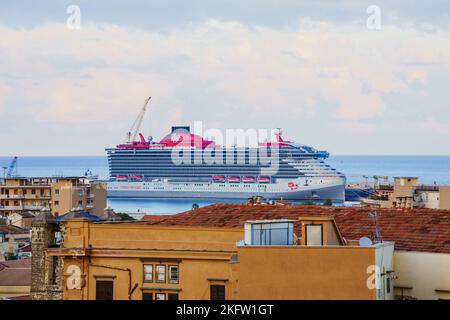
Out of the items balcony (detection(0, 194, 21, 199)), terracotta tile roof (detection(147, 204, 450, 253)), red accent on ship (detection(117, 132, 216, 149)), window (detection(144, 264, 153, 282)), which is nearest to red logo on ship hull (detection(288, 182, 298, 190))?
red accent on ship (detection(117, 132, 216, 149))

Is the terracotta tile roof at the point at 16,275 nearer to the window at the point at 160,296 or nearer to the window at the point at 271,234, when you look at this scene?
the window at the point at 160,296

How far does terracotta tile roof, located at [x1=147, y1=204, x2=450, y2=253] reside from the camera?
49.9 ft

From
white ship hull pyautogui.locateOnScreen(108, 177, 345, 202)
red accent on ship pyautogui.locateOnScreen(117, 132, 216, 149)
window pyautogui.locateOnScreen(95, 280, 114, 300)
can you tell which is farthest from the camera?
red accent on ship pyautogui.locateOnScreen(117, 132, 216, 149)

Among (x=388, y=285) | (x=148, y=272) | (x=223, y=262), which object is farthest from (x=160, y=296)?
(x=388, y=285)

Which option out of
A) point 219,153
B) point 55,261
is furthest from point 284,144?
point 55,261

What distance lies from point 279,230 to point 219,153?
419ft

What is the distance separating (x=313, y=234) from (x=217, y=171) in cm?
12816

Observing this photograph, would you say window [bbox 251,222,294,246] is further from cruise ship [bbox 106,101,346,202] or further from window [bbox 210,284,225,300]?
cruise ship [bbox 106,101,346,202]

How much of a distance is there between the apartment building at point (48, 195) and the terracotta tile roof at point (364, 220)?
43.1 m

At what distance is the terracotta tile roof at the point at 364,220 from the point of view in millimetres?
15203

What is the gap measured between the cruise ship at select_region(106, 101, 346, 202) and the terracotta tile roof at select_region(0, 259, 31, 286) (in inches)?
4001

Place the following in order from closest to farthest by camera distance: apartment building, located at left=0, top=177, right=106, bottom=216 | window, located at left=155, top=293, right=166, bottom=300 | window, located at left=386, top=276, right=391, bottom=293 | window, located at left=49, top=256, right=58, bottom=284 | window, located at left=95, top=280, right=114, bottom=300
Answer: window, located at left=386, top=276, right=391, bottom=293, window, located at left=155, top=293, right=166, bottom=300, window, located at left=95, top=280, right=114, bottom=300, window, located at left=49, top=256, right=58, bottom=284, apartment building, located at left=0, top=177, right=106, bottom=216

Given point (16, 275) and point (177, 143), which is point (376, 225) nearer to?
point (16, 275)
